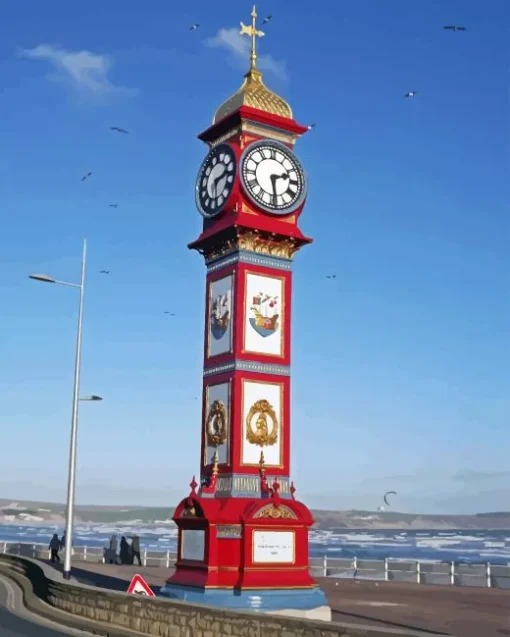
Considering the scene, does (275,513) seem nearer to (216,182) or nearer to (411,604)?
(411,604)

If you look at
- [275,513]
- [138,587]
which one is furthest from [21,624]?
[275,513]

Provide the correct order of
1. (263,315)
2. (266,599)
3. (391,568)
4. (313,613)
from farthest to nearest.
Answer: (391,568), (263,315), (313,613), (266,599)

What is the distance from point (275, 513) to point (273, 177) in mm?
11225

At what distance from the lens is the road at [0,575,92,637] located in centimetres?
2241

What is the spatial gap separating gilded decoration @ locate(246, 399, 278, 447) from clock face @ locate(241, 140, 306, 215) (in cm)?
660

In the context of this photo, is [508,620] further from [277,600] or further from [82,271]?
[82,271]

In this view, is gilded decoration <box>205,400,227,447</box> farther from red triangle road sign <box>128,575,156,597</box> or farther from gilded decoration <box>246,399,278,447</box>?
red triangle road sign <box>128,575,156,597</box>

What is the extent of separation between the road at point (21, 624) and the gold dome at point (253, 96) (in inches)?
694

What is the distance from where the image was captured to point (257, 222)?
28.6 metres

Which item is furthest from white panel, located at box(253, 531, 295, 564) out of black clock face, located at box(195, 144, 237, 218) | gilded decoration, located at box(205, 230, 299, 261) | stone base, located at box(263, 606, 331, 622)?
black clock face, located at box(195, 144, 237, 218)

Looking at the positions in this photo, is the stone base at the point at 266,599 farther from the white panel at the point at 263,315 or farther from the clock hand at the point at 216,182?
the clock hand at the point at 216,182

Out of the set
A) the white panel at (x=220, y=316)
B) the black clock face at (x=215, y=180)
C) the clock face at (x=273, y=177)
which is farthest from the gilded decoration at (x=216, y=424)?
the clock face at (x=273, y=177)

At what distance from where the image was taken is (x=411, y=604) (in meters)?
30.8

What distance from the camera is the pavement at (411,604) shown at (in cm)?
2464
